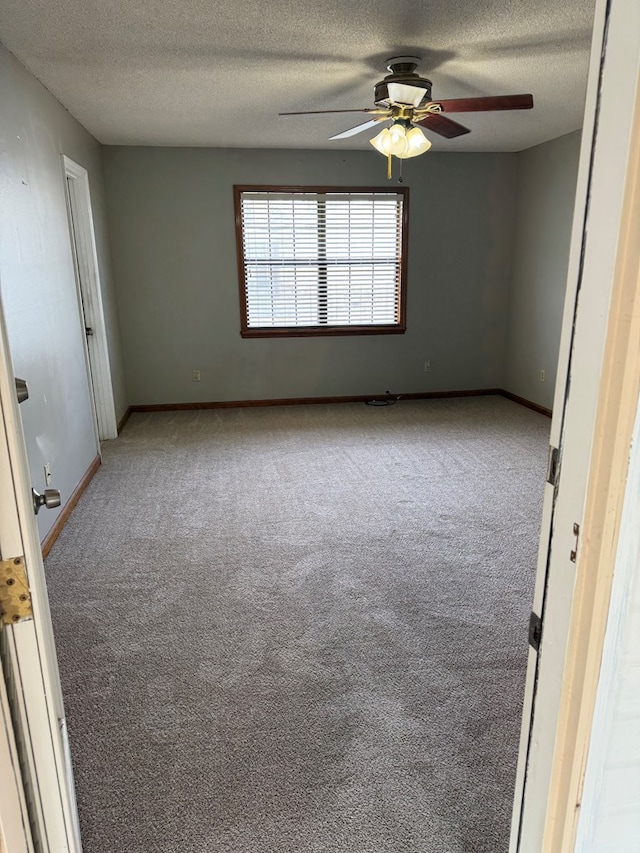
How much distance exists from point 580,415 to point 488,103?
286 cm

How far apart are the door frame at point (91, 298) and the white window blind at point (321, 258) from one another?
1478mm

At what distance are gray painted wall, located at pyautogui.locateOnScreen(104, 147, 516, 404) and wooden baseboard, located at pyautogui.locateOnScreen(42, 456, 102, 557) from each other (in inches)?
69.7

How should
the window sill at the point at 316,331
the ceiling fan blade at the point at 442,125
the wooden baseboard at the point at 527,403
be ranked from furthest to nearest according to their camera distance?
the window sill at the point at 316,331
the wooden baseboard at the point at 527,403
the ceiling fan blade at the point at 442,125

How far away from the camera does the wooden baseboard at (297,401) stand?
562cm

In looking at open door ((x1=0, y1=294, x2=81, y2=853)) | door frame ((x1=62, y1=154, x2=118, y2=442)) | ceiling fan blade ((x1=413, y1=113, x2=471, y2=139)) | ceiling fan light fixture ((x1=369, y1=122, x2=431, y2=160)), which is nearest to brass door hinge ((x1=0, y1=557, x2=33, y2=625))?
open door ((x1=0, y1=294, x2=81, y2=853))

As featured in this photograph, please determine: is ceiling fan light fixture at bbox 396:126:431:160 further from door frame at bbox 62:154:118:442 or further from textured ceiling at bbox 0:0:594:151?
door frame at bbox 62:154:118:442

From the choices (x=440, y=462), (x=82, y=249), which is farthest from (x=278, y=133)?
(x=440, y=462)

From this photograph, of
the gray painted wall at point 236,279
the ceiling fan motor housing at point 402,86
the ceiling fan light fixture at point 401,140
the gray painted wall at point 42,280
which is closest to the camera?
the gray painted wall at point 42,280

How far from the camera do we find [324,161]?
17.5ft

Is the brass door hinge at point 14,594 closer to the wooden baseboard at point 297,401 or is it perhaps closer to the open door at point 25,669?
the open door at point 25,669

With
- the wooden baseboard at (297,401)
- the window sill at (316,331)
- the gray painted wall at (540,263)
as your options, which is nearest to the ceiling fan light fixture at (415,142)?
the gray painted wall at (540,263)

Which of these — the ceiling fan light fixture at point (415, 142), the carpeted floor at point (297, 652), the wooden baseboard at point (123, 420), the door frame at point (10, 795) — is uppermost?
the ceiling fan light fixture at point (415, 142)

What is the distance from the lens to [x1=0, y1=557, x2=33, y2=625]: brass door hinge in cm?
74

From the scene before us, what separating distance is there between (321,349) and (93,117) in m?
2.79
